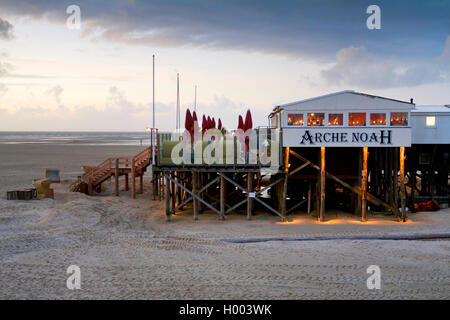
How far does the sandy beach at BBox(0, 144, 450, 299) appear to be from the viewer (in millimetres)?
10664

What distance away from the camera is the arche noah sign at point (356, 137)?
67.9 feet

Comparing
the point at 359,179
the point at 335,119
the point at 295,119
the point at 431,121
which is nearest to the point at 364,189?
the point at 359,179

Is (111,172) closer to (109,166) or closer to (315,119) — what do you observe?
(109,166)

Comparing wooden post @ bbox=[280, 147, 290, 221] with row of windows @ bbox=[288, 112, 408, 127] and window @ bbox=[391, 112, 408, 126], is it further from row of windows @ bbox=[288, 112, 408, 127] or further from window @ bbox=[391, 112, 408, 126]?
window @ bbox=[391, 112, 408, 126]

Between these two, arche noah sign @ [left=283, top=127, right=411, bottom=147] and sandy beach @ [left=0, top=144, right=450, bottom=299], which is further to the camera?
arche noah sign @ [left=283, top=127, right=411, bottom=147]

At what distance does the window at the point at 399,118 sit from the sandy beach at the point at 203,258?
488 cm

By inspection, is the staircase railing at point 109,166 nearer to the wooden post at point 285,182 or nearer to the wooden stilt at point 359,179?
the wooden post at point 285,182

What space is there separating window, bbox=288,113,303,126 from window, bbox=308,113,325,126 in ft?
1.45

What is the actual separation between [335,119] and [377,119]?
203 centimetres

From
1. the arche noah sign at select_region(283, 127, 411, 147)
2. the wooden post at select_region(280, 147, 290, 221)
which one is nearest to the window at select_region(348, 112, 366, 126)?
the arche noah sign at select_region(283, 127, 411, 147)

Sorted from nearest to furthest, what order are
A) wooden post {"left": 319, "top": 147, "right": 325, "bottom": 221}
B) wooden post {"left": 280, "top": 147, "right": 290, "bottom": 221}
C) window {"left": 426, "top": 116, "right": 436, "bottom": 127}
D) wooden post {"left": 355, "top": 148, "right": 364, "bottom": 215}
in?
wooden post {"left": 319, "top": 147, "right": 325, "bottom": 221} → wooden post {"left": 280, "top": 147, "right": 290, "bottom": 221} → wooden post {"left": 355, "top": 148, "right": 364, "bottom": 215} → window {"left": 426, "top": 116, "right": 436, "bottom": 127}

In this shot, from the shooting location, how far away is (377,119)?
2067 centimetres

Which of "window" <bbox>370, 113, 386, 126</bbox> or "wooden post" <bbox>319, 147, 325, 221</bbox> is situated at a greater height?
"window" <bbox>370, 113, 386, 126</bbox>
